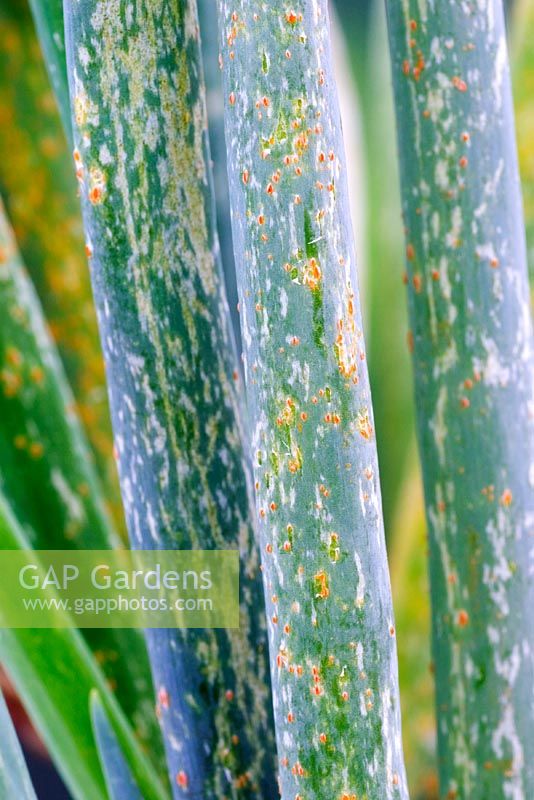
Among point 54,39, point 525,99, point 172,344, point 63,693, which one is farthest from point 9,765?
point 525,99

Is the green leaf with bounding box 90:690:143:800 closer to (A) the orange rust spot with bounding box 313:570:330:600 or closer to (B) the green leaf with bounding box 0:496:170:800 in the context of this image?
(B) the green leaf with bounding box 0:496:170:800

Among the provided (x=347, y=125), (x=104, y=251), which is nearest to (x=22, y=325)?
(x=104, y=251)

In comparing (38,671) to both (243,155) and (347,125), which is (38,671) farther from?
(347,125)

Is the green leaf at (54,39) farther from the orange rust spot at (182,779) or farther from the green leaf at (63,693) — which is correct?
the orange rust spot at (182,779)

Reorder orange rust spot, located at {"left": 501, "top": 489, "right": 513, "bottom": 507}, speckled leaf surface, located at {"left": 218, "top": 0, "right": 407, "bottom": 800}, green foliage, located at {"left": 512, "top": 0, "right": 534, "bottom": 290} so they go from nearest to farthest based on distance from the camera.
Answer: speckled leaf surface, located at {"left": 218, "top": 0, "right": 407, "bottom": 800} < orange rust spot, located at {"left": 501, "top": 489, "right": 513, "bottom": 507} < green foliage, located at {"left": 512, "top": 0, "right": 534, "bottom": 290}

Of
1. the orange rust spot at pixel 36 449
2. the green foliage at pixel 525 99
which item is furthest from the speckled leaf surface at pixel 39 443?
the green foliage at pixel 525 99

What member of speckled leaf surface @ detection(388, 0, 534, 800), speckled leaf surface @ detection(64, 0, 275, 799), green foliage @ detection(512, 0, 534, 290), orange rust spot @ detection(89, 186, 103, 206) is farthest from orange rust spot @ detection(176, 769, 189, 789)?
green foliage @ detection(512, 0, 534, 290)

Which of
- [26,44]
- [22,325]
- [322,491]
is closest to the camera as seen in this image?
[322,491]
